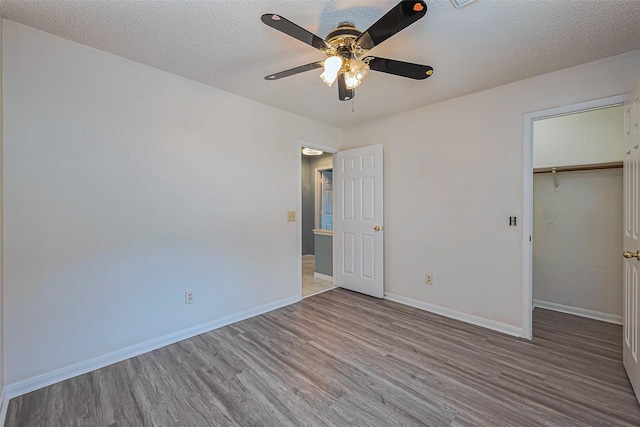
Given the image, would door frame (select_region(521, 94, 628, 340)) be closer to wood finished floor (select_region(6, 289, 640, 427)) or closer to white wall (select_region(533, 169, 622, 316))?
wood finished floor (select_region(6, 289, 640, 427))

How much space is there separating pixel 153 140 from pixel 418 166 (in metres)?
2.75

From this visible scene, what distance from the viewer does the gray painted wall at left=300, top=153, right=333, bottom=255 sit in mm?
6305

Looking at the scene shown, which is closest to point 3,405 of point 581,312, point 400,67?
point 400,67

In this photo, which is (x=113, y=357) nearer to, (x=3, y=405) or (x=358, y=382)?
(x=3, y=405)

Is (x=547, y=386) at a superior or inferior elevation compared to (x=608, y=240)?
inferior

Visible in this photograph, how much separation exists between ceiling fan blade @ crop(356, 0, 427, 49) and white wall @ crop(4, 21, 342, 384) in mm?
1783

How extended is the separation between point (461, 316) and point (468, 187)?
1377mm

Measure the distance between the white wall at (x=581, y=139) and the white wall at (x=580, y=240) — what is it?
0.16 metres

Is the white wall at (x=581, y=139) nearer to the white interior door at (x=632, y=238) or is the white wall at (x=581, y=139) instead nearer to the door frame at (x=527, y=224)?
the door frame at (x=527, y=224)

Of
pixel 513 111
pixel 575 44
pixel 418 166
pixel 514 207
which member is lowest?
pixel 514 207

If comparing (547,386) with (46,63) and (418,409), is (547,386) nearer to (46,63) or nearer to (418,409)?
(418,409)

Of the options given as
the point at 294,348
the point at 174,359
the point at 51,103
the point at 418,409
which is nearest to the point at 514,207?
the point at 418,409

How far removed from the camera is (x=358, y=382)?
74.4 inches

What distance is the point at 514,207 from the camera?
2.57 metres
